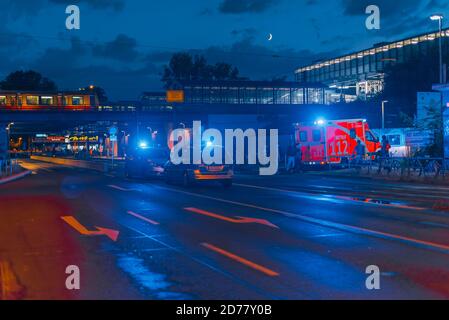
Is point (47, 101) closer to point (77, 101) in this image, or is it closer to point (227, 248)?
point (77, 101)

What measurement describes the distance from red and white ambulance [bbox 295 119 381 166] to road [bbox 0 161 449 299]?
17706 mm

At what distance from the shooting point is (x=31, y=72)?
→ 15125 centimetres

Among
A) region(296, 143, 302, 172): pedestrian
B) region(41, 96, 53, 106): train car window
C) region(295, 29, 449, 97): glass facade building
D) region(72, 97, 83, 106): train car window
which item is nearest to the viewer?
region(296, 143, 302, 172): pedestrian

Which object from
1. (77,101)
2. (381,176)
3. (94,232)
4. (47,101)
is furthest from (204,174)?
(77,101)

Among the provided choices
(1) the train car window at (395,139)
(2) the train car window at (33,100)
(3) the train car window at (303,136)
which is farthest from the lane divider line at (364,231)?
(2) the train car window at (33,100)

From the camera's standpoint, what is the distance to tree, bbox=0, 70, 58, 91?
482 feet

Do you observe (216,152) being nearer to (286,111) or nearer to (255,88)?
(286,111)

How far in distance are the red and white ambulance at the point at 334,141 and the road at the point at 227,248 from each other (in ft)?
58.1

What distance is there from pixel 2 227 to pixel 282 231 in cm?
641

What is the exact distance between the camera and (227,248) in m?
11.0

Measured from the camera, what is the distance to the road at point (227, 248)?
8.07 meters

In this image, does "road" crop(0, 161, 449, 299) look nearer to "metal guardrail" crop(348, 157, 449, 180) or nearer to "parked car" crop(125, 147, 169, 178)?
"metal guardrail" crop(348, 157, 449, 180)

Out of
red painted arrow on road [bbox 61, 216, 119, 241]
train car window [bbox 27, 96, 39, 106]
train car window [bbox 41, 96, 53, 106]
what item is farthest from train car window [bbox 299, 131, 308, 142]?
train car window [bbox 41, 96, 53, 106]

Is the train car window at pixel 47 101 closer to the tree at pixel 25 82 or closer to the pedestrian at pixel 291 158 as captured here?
the tree at pixel 25 82
